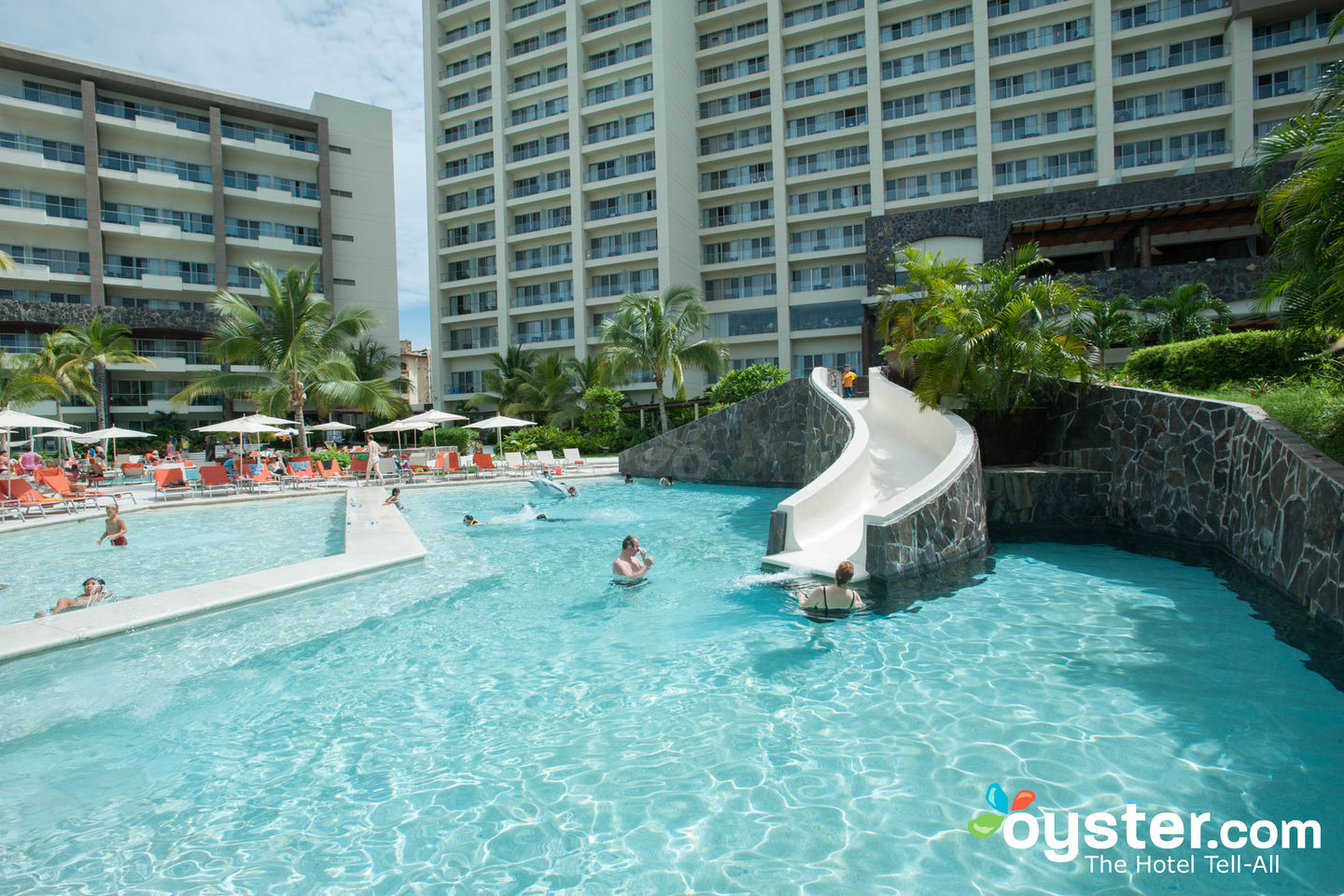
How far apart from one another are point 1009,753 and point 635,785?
249cm

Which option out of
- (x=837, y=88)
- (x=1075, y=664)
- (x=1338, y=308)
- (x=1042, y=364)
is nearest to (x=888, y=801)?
(x=1075, y=664)

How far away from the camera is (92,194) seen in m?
38.2

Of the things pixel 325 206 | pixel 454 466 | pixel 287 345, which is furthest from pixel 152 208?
pixel 454 466

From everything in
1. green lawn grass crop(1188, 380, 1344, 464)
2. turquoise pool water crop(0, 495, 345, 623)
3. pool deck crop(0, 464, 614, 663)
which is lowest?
turquoise pool water crop(0, 495, 345, 623)

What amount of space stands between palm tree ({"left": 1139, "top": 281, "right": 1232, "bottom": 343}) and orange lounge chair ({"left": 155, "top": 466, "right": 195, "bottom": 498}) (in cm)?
2716

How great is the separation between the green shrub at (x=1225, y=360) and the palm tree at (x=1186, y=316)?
590cm

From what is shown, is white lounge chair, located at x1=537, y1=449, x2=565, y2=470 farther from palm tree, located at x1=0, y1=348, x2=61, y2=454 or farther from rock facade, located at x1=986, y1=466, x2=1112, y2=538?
palm tree, located at x1=0, y1=348, x2=61, y2=454

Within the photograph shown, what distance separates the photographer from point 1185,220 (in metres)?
28.6

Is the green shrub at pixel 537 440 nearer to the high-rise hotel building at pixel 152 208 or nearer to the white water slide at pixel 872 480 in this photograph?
the white water slide at pixel 872 480

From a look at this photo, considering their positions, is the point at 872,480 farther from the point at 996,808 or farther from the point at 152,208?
the point at 152,208

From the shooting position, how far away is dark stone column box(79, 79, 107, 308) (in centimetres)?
3809

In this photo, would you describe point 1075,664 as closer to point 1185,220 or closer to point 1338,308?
point 1338,308

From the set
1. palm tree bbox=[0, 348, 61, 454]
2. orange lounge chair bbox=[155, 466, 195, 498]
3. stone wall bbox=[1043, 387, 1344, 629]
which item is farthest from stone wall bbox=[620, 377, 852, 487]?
palm tree bbox=[0, 348, 61, 454]

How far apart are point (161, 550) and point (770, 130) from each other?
39.5m
